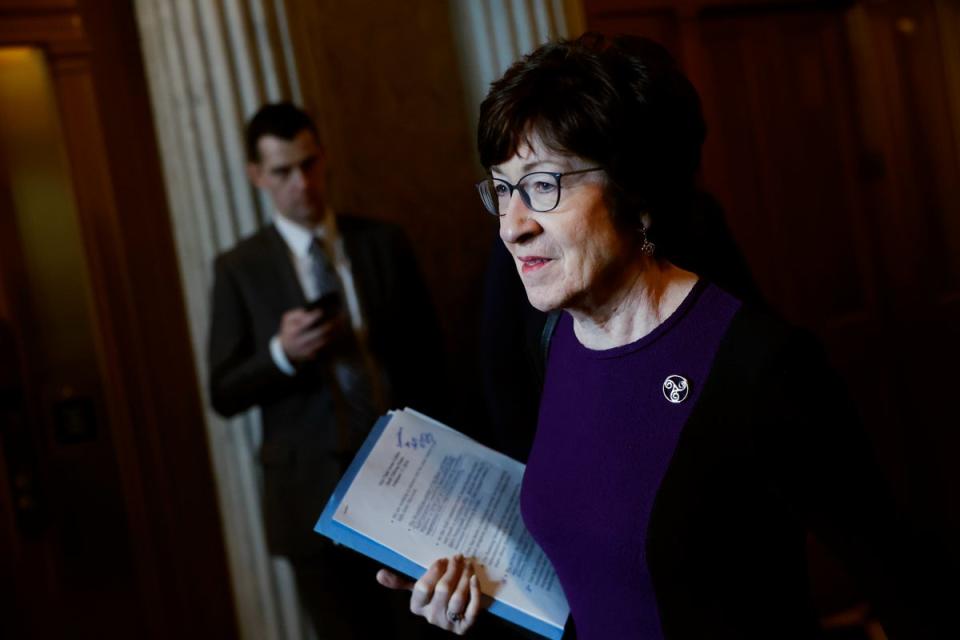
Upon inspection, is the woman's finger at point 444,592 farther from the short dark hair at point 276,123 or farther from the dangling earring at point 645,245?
Answer: the short dark hair at point 276,123

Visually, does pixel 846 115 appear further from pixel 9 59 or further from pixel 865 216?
pixel 9 59

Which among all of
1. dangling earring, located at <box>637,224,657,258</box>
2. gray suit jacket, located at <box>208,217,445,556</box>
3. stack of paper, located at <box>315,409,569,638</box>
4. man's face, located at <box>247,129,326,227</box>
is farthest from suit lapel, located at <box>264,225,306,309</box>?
dangling earring, located at <box>637,224,657,258</box>

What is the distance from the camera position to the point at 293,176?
2553 millimetres

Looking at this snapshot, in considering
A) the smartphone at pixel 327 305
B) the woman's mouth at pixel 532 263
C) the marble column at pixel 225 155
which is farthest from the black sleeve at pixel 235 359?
the woman's mouth at pixel 532 263

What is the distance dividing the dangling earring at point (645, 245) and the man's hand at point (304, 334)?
3.87 feet

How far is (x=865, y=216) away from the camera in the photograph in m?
4.42

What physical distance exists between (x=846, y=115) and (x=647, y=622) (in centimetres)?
367

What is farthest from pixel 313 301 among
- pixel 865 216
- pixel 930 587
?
pixel 865 216

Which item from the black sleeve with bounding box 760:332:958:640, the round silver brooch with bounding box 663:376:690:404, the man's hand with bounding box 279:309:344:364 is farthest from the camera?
the man's hand with bounding box 279:309:344:364

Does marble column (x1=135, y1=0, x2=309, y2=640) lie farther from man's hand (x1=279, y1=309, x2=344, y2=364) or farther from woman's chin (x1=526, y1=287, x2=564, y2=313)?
woman's chin (x1=526, y1=287, x2=564, y2=313)

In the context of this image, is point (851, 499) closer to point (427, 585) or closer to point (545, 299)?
point (545, 299)

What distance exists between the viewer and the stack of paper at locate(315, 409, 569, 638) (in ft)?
4.68

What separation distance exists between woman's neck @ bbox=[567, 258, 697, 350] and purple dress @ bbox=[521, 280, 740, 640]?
0.02m

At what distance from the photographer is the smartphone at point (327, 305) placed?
2373mm
